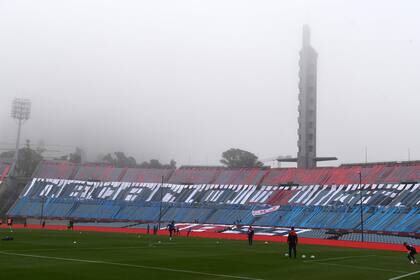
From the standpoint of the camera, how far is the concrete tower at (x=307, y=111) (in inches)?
4286

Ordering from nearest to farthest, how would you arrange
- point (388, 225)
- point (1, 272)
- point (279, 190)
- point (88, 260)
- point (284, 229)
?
point (1, 272), point (88, 260), point (388, 225), point (284, 229), point (279, 190)

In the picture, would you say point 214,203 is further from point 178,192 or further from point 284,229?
point 284,229

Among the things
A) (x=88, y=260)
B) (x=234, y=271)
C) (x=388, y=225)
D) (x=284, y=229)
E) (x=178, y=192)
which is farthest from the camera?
(x=178, y=192)

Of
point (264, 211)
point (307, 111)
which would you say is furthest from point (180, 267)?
point (307, 111)

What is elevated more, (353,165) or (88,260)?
(353,165)

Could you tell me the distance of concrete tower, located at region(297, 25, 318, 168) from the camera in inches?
4286

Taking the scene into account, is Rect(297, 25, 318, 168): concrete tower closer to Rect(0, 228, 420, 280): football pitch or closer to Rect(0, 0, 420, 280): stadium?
Rect(0, 0, 420, 280): stadium

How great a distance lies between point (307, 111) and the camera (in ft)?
358

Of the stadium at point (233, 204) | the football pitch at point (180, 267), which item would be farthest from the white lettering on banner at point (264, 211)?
the football pitch at point (180, 267)

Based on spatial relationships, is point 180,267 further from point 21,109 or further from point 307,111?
point 21,109

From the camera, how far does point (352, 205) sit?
83375 mm

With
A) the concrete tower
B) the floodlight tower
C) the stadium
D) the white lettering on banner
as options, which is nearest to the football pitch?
the stadium

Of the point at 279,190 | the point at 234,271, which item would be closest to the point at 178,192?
the point at 279,190

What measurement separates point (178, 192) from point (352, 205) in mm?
36218
